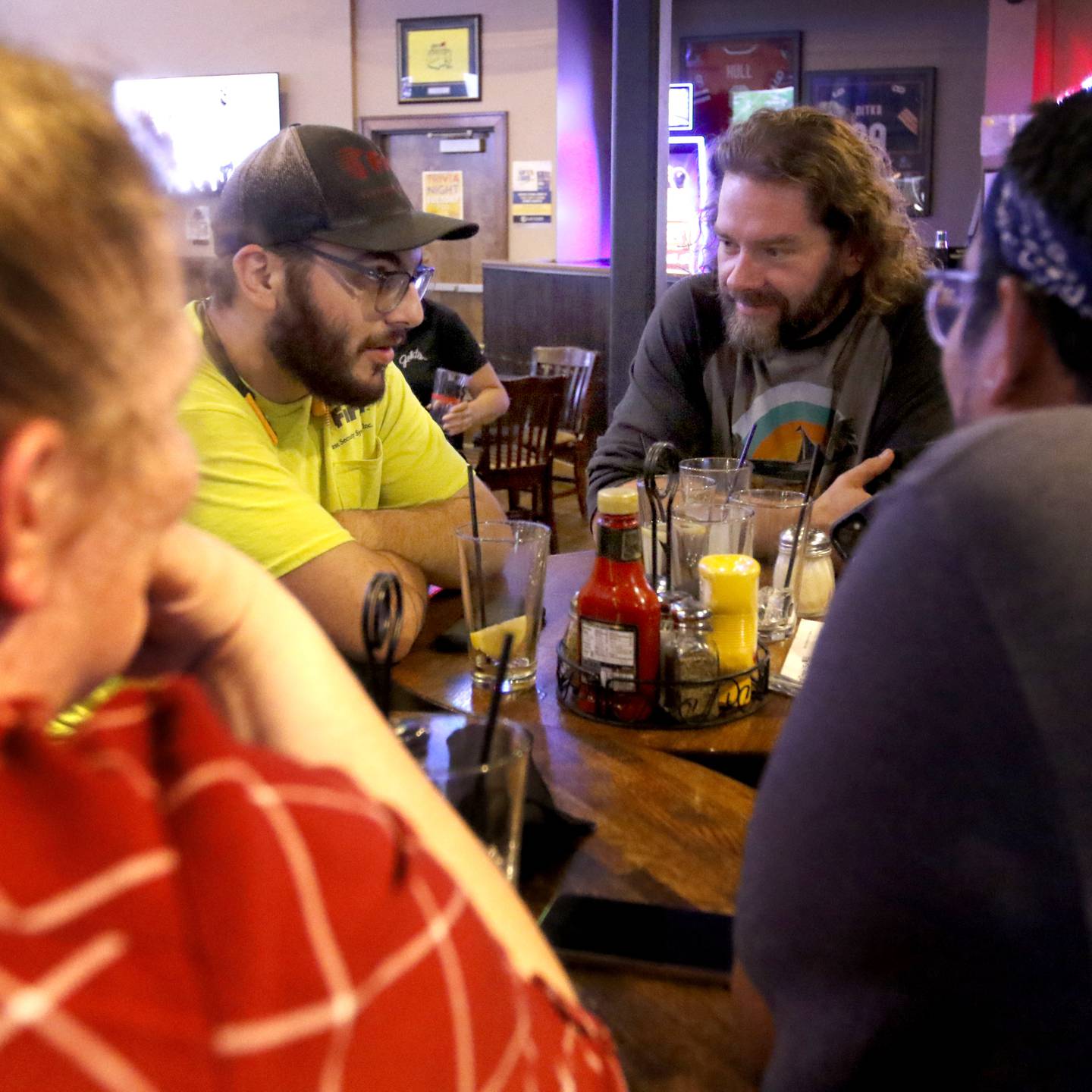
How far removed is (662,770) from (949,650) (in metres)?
0.61

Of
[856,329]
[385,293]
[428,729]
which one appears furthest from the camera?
[856,329]

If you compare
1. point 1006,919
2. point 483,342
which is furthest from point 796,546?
point 483,342

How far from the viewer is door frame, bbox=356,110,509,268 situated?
27.5 ft

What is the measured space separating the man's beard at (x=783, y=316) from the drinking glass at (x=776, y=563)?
80 centimetres

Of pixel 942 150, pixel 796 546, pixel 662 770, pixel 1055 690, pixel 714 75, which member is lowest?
pixel 662 770

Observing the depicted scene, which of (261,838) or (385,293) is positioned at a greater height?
(385,293)

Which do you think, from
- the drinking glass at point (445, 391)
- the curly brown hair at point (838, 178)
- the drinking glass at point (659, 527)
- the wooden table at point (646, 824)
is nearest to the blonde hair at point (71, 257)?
the wooden table at point (646, 824)

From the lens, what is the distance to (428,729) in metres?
0.96

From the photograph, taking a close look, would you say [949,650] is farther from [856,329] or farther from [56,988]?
[856,329]

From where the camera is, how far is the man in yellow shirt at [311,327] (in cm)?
196

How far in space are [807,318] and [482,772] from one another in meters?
2.05

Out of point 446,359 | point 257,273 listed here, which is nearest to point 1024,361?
point 257,273

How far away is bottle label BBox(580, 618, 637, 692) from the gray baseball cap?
922 mm

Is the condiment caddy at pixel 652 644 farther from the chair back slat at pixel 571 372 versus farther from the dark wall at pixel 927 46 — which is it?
the dark wall at pixel 927 46
